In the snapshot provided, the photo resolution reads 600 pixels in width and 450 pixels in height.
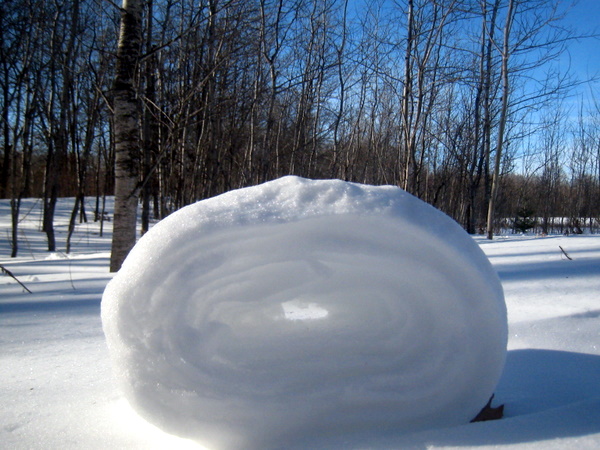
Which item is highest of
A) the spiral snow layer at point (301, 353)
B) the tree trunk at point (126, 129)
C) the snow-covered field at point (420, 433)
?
the tree trunk at point (126, 129)

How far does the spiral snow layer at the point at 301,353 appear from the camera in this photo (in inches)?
38.9

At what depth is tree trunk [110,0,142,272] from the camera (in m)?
4.03

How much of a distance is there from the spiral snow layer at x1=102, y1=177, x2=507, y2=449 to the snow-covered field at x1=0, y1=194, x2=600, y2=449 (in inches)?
4.8

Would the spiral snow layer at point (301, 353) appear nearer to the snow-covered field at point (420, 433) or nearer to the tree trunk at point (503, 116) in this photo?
the snow-covered field at point (420, 433)

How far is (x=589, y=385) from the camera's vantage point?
126 centimetres

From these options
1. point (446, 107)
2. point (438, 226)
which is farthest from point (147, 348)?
point (446, 107)

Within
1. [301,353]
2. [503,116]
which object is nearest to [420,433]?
[301,353]

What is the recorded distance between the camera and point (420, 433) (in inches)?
37.8

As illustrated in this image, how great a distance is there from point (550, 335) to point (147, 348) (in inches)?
64.2

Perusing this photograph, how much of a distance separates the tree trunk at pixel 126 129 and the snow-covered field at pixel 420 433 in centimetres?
149

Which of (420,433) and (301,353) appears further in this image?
(301,353)

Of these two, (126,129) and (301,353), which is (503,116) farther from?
(301,353)

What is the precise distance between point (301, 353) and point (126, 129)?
3.68 m

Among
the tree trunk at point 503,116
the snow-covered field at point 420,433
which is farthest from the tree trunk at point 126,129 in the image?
the tree trunk at point 503,116
